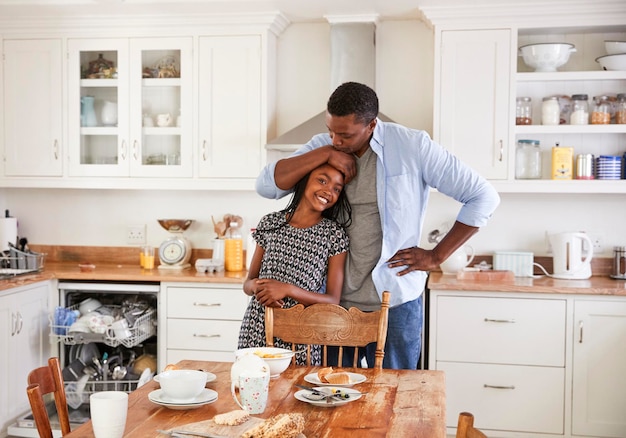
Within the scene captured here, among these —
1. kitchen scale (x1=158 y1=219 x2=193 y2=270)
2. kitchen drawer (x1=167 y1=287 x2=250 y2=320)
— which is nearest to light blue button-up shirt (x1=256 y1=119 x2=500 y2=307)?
kitchen drawer (x1=167 y1=287 x2=250 y2=320)

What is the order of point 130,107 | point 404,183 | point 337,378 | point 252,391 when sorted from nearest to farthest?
1. point 252,391
2. point 337,378
3. point 404,183
4. point 130,107

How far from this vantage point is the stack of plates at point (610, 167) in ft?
12.5

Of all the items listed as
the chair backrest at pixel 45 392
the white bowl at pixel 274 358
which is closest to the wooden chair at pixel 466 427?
the white bowl at pixel 274 358

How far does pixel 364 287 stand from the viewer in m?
2.50

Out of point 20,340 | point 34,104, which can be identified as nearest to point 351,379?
point 20,340

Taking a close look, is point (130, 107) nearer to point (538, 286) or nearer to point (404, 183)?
point (404, 183)

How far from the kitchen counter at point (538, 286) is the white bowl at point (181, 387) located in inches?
79.3

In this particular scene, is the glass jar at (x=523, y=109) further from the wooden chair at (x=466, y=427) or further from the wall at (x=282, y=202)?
the wooden chair at (x=466, y=427)

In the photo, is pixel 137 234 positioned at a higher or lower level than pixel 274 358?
higher

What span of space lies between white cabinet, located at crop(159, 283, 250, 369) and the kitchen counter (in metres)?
1.02

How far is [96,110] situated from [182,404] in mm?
2854

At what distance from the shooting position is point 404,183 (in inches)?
97.7

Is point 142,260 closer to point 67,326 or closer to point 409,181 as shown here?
point 67,326

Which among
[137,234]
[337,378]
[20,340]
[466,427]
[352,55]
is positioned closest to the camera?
[466,427]
